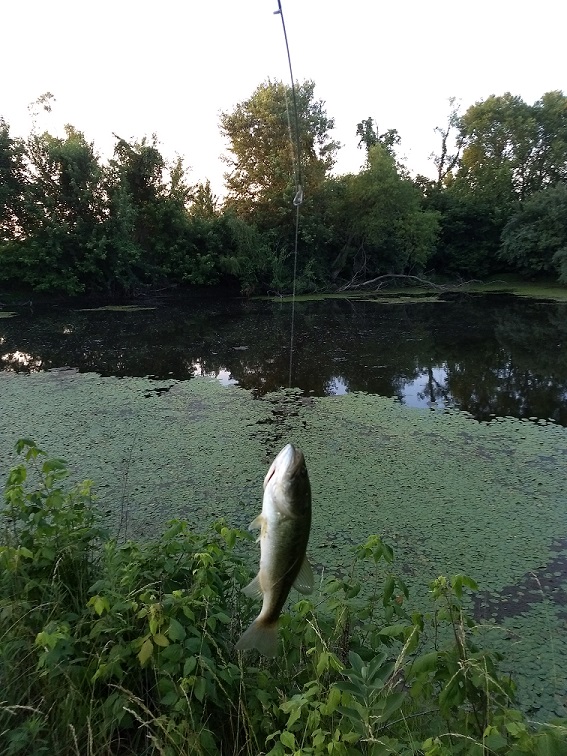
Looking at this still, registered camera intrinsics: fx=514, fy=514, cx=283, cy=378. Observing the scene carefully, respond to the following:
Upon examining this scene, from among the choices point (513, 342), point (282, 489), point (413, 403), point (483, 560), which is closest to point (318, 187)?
point (513, 342)

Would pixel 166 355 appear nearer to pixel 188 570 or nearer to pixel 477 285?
pixel 188 570

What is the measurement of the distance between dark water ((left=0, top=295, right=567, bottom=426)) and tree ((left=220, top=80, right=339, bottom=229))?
6253mm

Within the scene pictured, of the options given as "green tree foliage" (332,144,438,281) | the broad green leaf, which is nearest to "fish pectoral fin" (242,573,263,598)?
the broad green leaf

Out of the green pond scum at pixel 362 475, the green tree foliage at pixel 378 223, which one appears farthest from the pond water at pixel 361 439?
the green tree foliage at pixel 378 223

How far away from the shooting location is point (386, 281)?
2061 centimetres

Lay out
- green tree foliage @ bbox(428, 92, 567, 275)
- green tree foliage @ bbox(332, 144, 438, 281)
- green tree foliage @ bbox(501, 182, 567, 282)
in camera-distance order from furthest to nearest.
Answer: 1. green tree foliage @ bbox(428, 92, 567, 275)
2. green tree foliage @ bbox(332, 144, 438, 281)
3. green tree foliage @ bbox(501, 182, 567, 282)

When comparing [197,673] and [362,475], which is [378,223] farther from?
[197,673]

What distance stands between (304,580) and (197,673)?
1.67 feet

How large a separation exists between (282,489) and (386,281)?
20352 millimetres

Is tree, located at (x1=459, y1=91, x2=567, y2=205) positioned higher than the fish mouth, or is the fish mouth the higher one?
tree, located at (x1=459, y1=91, x2=567, y2=205)

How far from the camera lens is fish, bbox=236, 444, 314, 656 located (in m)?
1.11

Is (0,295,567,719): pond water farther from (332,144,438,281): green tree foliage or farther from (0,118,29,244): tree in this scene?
(332,144,438,281): green tree foliage

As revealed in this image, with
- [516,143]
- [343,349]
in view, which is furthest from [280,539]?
[516,143]

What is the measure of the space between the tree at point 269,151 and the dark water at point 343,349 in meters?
6.25
